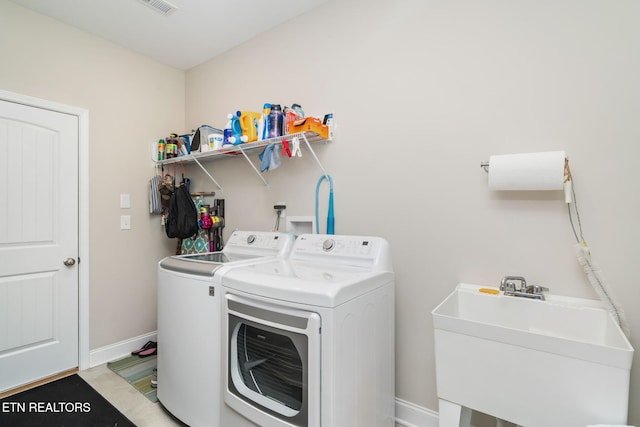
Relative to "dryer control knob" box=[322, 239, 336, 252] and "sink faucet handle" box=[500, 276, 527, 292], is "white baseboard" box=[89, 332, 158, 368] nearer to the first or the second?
"dryer control knob" box=[322, 239, 336, 252]

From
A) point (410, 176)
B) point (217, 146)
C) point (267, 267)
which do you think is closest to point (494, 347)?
point (410, 176)

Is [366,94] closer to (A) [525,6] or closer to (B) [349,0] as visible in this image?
Result: (B) [349,0]

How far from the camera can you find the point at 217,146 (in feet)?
8.11

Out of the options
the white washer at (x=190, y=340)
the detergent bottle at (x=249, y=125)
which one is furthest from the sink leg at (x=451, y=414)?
the detergent bottle at (x=249, y=125)

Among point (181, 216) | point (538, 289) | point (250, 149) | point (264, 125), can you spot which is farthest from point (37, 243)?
point (538, 289)

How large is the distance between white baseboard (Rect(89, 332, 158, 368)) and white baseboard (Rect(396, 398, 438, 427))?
2.31 meters

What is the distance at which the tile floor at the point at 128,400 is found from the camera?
188 cm

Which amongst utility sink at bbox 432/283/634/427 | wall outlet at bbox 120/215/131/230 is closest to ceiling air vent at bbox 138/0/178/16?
wall outlet at bbox 120/215/131/230

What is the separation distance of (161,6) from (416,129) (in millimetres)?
1970

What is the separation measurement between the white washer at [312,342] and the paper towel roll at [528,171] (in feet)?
2.11

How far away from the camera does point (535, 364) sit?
3.48 ft

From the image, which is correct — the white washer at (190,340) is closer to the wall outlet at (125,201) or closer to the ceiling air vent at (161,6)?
the wall outlet at (125,201)

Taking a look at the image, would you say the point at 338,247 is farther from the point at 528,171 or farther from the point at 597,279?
the point at 597,279

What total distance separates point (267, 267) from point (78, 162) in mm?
1936
